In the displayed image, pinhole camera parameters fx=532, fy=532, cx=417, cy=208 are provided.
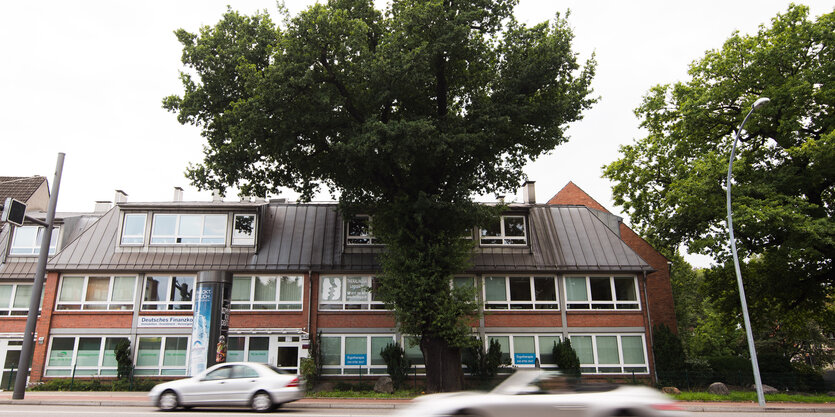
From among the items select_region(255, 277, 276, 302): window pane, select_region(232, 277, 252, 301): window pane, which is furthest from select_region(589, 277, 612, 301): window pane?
select_region(232, 277, 252, 301): window pane

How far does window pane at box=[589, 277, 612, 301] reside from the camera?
78.0 feet

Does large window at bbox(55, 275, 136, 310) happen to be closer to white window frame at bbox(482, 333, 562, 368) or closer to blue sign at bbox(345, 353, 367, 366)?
blue sign at bbox(345, 353, 367, 366)

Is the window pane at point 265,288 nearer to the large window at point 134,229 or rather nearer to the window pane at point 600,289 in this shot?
the large window at point 134,229

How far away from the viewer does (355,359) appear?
22.4 meters

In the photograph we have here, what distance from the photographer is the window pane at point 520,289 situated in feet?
77.6

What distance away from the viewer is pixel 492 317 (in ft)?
76.0

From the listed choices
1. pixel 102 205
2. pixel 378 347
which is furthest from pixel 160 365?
pixel 102 205

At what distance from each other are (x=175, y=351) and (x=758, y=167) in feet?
83.1

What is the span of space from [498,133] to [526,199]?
1171cm

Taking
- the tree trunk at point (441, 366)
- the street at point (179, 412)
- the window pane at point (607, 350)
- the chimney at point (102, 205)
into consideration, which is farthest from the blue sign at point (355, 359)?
the chimney at point (102, 205)

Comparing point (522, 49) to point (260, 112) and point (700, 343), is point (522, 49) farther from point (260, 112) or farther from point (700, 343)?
point (700, 343)

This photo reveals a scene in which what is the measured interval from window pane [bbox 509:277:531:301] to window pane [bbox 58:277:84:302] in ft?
61.3

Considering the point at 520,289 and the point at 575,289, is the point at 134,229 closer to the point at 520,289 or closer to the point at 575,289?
the point at 520,289

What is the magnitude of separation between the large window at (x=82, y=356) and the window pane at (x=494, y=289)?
1544 centimetres
